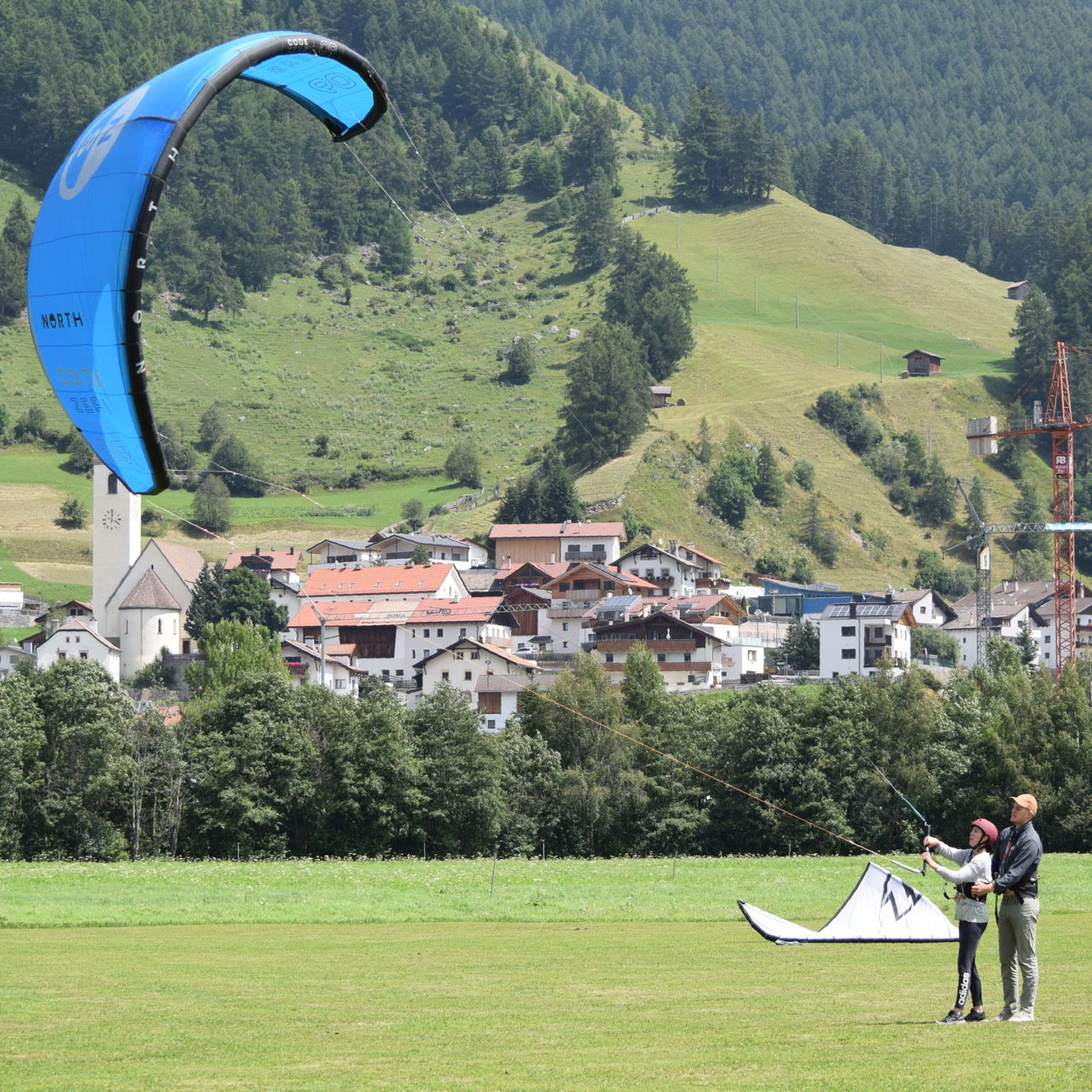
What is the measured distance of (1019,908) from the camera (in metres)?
13.9

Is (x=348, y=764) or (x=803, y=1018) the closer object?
(x=803, y=1018)

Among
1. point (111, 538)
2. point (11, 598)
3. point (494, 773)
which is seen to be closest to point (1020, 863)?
point (494, 773)

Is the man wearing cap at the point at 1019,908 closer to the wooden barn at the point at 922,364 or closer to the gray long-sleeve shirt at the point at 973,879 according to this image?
the gray long-sleeve shirt at the point at 973,879

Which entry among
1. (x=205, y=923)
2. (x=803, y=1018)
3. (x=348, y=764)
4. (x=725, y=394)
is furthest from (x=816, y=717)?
(x=725, y=394)

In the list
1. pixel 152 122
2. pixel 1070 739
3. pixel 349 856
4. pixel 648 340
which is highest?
pixel 648 340

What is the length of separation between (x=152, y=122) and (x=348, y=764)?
124 ft

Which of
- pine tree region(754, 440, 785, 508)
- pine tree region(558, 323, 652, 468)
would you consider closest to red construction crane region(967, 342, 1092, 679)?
pine tree region(754, 440, 785, 508)

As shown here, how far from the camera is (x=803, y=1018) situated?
14.1m

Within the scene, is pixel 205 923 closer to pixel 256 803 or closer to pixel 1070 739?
pixel 256 803

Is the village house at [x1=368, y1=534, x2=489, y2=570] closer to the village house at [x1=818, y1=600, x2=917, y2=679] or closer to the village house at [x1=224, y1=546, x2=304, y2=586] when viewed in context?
the village house at [x1=224, y1=546, x2=304, y2=586]

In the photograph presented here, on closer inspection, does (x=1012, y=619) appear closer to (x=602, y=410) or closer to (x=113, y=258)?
(x=602, y=410)

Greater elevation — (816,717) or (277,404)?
(277,404)

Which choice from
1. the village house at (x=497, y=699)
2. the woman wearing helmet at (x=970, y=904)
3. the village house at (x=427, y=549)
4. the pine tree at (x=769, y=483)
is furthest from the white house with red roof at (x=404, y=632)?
the woman wearing helmet at (x=970, y=904)

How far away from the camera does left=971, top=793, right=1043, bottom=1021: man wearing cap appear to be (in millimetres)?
13727
